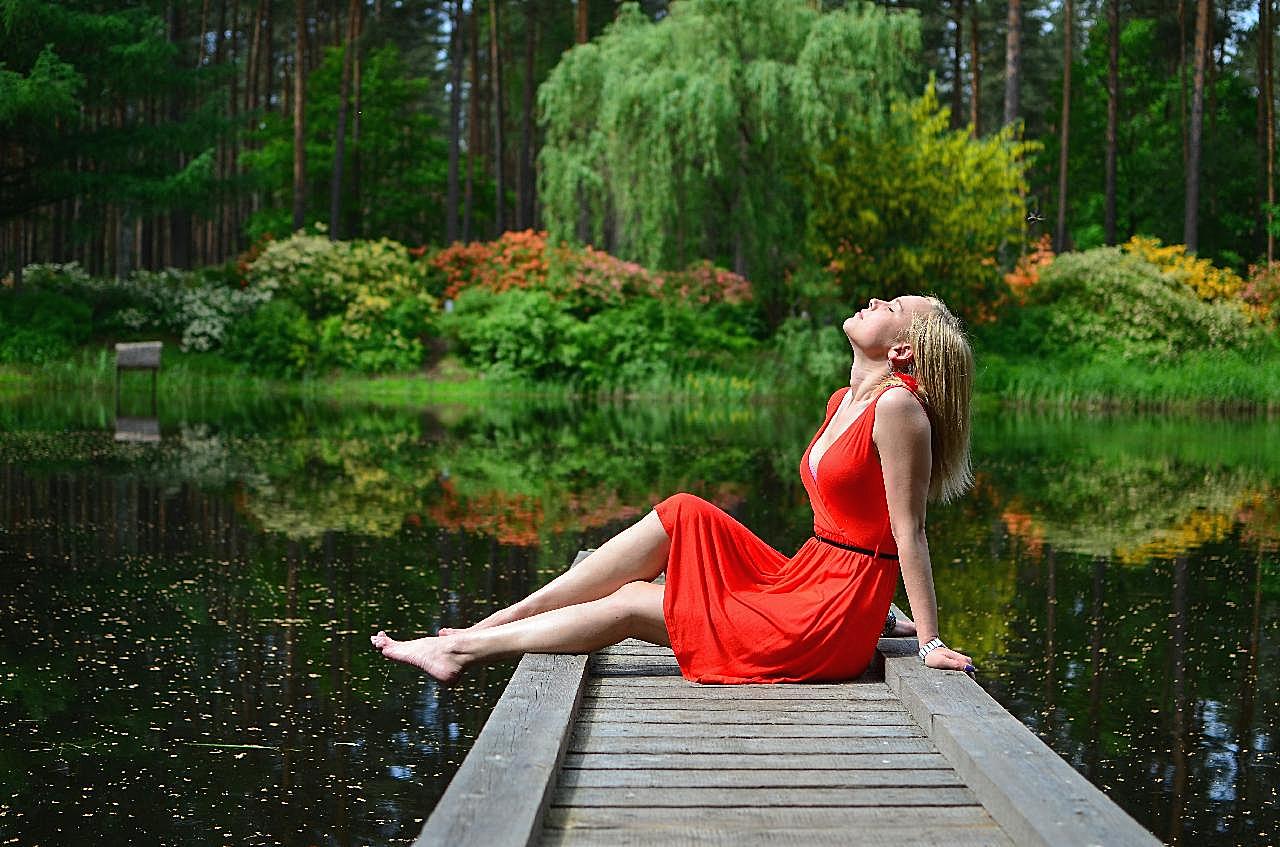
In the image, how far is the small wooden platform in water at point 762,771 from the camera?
3.01 m

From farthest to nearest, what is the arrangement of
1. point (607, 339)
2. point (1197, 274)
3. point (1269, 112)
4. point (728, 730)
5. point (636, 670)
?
point (1269, 112), point (1197, 274), point (607, 339), point (636, 670), point (728, 730)

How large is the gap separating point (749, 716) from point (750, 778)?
0.64m

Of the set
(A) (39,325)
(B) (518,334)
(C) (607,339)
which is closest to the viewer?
(A) (39,325)

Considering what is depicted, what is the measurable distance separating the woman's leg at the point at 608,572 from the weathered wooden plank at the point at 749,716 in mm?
662

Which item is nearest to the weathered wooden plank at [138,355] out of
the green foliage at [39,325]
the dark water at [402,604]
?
the green foliage at [39,325]

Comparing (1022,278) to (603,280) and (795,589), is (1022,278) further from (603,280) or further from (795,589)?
(795,589)

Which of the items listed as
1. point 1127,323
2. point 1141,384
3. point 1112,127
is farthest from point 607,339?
point 1112,127

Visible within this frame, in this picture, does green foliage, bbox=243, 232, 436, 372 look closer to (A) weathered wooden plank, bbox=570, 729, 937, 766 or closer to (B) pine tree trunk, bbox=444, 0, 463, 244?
(B) pine tree trunk, bbox=444, 0, 463, 244

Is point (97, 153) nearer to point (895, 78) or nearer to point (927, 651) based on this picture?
point (895, 78)

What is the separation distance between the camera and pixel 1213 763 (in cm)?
494

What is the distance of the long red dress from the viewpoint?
4.48 m

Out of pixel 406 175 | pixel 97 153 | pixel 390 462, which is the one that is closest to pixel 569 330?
pixel 97 153

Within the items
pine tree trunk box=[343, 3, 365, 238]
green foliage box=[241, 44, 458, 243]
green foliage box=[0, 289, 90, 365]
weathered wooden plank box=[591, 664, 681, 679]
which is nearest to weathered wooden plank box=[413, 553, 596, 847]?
weathered wooden plank box=[591, 664, 681, 679]

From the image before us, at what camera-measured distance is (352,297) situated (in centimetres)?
2877
